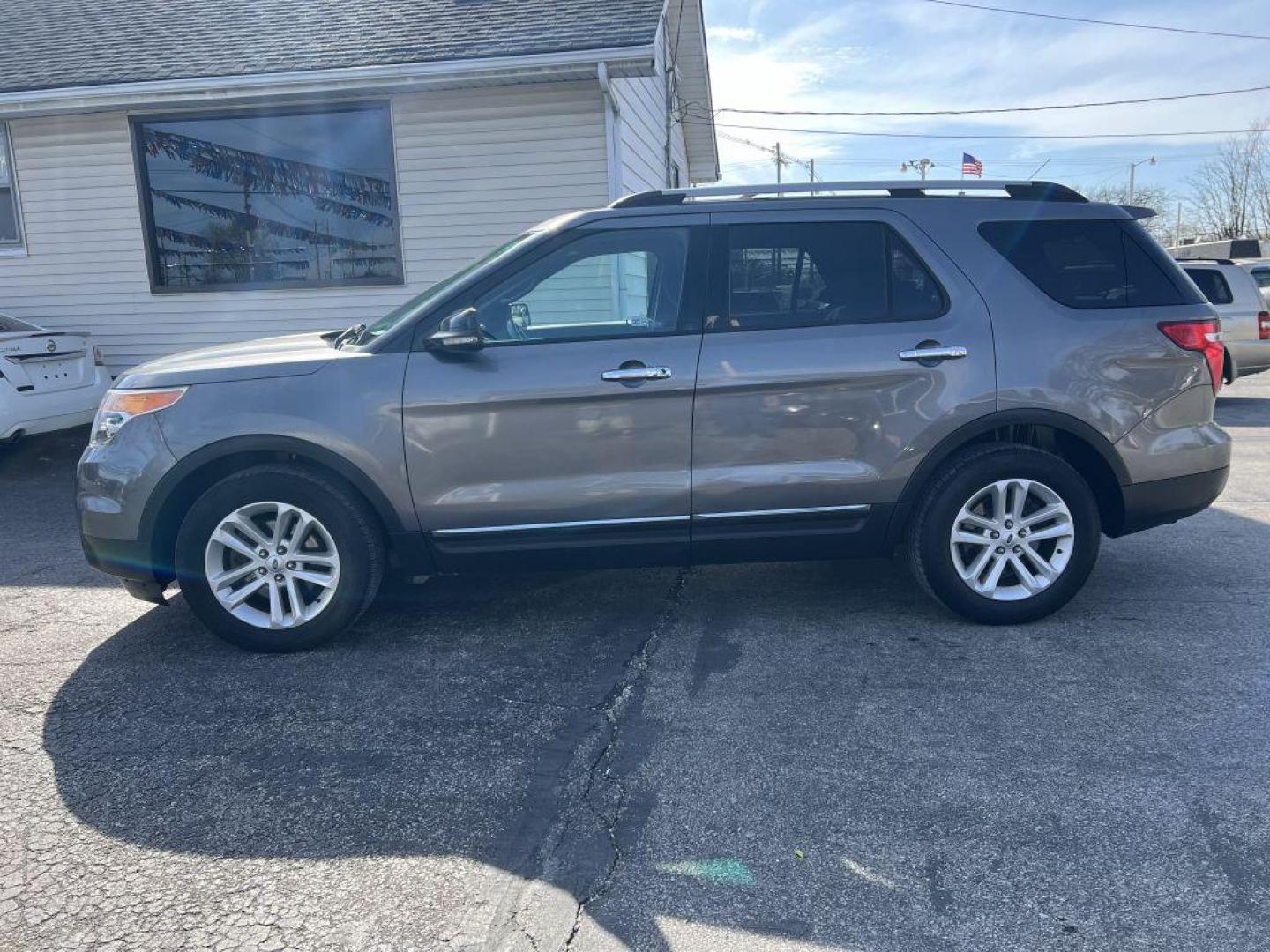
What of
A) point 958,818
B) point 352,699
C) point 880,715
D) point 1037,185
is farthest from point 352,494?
point 1037,185

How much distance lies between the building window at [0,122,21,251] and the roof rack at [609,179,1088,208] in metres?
9.02

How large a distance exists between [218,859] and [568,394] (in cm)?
219

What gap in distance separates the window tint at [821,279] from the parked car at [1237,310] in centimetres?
885

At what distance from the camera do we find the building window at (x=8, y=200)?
10.5 metres

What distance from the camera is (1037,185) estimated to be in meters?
4.60

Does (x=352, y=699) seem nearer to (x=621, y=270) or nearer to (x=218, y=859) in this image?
(x=218, y=859)

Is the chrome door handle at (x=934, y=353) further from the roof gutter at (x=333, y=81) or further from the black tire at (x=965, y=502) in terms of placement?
the roof gutter at (x=333, y=81)

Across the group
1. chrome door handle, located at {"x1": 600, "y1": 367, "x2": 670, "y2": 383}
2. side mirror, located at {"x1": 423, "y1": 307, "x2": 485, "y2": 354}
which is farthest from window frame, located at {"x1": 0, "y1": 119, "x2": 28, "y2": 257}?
chrome door handle, located at {"x1": 600, "y1": 367, "x2": 670, "y2": 383}

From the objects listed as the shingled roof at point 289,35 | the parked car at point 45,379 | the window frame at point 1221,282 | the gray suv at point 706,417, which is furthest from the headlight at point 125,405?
the window frame at point 1221,282

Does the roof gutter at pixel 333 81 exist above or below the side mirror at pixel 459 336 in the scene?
above

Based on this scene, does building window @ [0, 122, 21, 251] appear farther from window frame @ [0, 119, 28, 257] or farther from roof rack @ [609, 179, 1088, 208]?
roof rack @ [609, 179, 1088, 208]

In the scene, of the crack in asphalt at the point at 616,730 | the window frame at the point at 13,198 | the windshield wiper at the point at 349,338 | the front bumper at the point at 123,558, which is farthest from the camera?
the window frame at the point at 13,198

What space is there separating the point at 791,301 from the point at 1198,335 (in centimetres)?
183

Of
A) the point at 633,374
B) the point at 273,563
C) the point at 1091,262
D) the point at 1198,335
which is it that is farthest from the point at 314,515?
the point at 1198,335
